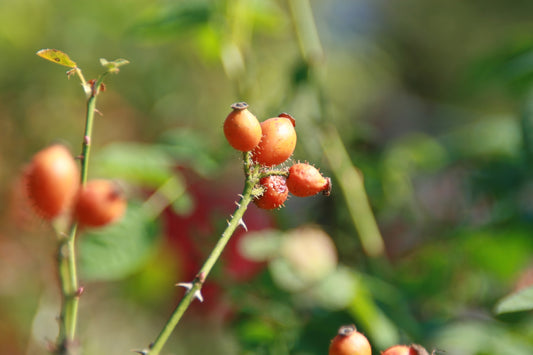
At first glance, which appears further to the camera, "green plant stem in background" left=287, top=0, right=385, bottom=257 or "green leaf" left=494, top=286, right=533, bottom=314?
"green plant stem in background" left=287, top=0, right=385, bottom=257

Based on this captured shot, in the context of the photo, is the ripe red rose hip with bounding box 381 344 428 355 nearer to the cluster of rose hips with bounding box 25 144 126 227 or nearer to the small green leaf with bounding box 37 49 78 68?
the cluster of rose hips with bounding box 25 144 126 227

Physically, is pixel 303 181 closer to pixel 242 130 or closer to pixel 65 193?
pixel 242 130

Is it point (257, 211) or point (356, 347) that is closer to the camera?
point (356, 347)

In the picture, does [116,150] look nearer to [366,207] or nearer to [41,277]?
[366,207]

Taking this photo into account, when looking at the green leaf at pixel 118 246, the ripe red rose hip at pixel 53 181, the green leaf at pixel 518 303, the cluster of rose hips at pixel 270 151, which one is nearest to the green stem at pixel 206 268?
the cluster of rose hips at pixel 270 151

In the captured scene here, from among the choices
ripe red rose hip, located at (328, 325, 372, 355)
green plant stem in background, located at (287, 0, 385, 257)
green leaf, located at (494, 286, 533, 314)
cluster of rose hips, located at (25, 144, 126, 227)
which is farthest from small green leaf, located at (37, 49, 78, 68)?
green plant stem in background, located at (287, 0, 385, 257)

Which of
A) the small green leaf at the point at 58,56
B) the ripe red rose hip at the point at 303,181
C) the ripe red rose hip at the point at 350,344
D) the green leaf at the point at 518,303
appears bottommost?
the ripe red rose hip at the point at 350,344

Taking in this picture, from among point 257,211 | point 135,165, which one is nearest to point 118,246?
point 135,165

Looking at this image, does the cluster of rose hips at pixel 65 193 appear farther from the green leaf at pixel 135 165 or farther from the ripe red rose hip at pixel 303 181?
the green leaf at pixel 135 165
